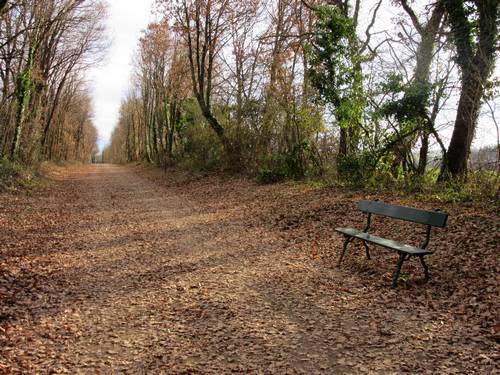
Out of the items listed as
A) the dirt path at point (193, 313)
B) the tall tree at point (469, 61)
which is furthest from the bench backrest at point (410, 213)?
the tall tree at point (469, 61)

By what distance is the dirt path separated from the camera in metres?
3.96

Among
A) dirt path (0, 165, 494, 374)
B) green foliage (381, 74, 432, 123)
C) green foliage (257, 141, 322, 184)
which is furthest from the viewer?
green foliage (257, 141, 322, 184)

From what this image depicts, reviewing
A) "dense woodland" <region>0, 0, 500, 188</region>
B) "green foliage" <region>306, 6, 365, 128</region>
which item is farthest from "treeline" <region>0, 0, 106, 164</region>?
"green foliage" <region>306, 6, 365, 128</region>

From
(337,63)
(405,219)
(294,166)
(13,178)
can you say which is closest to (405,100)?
(337,63)

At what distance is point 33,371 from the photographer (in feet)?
12.1

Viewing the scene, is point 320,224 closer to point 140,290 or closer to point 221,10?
point 140,290

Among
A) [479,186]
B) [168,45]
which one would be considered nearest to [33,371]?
[479,186]

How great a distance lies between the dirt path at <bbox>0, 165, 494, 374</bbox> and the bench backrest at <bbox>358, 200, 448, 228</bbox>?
1167 mm

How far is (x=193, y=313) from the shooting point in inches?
200

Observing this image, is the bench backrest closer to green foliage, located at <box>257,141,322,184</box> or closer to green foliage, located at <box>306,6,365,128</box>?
green foliage, located at <box>306,6,365,128</box>

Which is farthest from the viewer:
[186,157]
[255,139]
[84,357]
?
[186,157]

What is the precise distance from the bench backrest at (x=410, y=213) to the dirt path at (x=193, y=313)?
117cm

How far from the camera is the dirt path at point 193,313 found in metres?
3.96

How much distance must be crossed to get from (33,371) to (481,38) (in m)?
11.6
